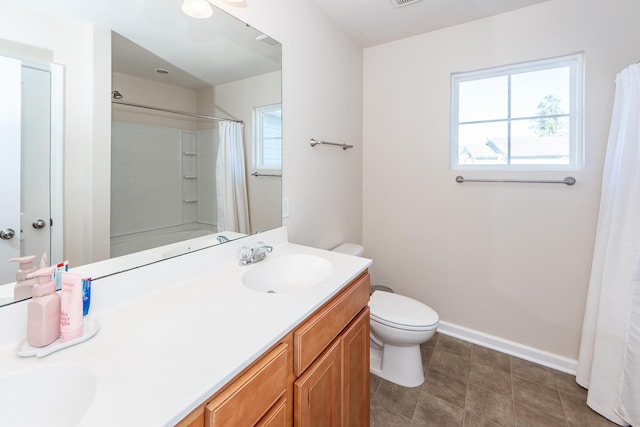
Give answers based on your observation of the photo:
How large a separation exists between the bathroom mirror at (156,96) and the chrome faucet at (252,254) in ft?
0.39

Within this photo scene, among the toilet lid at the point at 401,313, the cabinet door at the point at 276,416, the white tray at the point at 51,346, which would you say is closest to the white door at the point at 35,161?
the white tray at the point at 51,346

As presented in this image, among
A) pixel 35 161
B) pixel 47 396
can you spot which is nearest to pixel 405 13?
pixel 35 161

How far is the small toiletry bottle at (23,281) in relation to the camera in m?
0.73

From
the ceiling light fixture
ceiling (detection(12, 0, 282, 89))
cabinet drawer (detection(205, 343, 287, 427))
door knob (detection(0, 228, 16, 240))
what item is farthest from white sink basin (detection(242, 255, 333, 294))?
the ceiling light fixture

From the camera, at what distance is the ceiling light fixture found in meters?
1.15

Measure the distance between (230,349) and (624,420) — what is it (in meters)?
2.01

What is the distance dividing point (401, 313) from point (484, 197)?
3.38ft

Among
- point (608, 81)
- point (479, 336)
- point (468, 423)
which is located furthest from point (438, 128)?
point (468, 423)

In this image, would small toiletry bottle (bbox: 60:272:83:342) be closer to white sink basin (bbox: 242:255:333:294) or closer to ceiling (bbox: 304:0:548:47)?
white sink basin (bbox: 242:255:333:294)

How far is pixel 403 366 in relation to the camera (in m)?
1.75

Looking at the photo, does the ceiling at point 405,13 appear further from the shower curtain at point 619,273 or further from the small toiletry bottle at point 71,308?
the small toiletry bottle at point 71,308

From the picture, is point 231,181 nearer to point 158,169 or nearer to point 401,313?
point 158,169

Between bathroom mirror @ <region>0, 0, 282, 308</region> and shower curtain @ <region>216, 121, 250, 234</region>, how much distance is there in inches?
1.4

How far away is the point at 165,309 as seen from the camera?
2.88 ft
